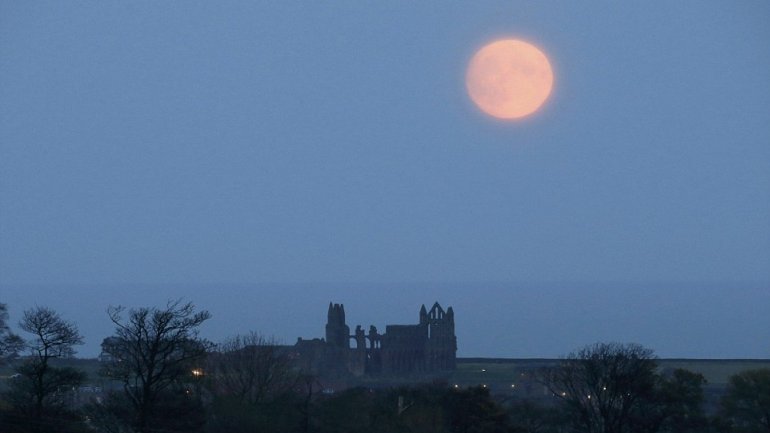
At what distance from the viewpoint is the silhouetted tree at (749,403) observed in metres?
45.5

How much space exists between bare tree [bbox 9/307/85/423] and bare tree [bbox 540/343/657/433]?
18.0 meters

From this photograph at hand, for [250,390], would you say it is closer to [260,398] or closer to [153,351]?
[260,398]

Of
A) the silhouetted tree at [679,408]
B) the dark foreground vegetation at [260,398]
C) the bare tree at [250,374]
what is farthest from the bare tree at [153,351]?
the silhouetted tree at [679,408]

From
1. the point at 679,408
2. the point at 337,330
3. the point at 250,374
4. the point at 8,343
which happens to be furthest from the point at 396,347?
the point at 8,343

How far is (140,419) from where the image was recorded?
31375 millimetres

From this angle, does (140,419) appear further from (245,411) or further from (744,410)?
(744,410)

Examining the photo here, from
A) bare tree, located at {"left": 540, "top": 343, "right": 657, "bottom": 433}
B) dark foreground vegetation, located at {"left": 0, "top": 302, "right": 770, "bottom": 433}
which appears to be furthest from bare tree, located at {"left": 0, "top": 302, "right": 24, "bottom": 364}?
bare tree, located at {"left": 540, "top": 343, "right": 657, "bottom": 433}

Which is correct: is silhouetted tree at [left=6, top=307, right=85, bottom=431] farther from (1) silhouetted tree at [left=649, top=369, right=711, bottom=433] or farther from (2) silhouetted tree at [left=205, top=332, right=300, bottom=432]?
(1) silhouetted tree at [left=649, top=369, right=711, bottom=433]

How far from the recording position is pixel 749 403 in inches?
1857

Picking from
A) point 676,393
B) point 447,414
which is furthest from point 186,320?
point 676,393

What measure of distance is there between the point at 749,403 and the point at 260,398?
60.2 ft

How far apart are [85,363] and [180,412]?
169 feet

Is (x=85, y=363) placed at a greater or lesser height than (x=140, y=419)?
greater

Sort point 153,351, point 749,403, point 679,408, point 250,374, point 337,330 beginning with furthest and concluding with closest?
point 337,330
point 250,374
point 749,403
point 679,408
point 153,351
